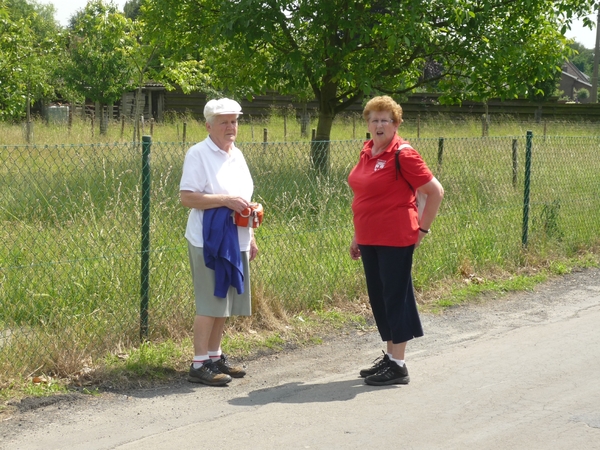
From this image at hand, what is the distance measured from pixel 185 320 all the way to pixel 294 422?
1839 mm

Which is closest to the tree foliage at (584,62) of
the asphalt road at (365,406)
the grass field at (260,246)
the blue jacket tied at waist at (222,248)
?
the grass field at (260,246)

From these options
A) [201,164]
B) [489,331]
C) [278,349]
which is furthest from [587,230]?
[201,164]

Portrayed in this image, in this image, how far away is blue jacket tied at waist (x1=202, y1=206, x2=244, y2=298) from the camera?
523 cm

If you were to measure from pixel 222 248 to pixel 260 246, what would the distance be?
2.32 m

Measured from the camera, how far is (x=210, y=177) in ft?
17.3

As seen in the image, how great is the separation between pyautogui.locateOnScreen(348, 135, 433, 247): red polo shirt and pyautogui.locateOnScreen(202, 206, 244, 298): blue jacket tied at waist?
89 centimetres

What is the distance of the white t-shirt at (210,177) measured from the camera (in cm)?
523

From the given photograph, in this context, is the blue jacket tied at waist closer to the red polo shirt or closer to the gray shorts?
the gray shorts

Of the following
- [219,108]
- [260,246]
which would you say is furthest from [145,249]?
[260,246]

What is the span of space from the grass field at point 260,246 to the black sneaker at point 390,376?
3.67ft

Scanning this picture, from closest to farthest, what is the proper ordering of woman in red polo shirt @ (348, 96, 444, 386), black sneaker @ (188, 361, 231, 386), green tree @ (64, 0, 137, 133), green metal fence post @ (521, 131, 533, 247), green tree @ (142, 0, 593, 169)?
woman in red polo shirt @ (348, 96, 444, 386), black sneaker @ (188, 361, 231, 386), green metal fence post @ (521, 131, 533, 247), green tree @ (142, 0, 593, 169), green tree @ (64, 0, 137, 133)

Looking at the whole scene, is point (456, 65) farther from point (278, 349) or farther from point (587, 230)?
point (278, 349)

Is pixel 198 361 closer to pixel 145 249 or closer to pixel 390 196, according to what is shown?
pixel 145 249

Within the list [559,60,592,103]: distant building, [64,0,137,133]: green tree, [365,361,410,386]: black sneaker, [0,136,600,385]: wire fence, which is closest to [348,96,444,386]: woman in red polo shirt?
[365,361,410,386]: black sneaker
